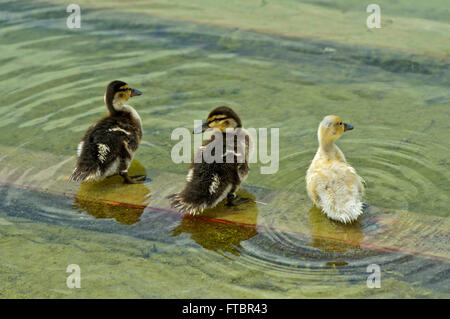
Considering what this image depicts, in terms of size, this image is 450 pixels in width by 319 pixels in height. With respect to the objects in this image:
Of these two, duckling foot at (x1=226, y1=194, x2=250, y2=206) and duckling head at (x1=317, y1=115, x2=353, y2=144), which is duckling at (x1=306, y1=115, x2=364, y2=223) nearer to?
duckling head at (x1=317, y1=115, x2=353, y2=144)

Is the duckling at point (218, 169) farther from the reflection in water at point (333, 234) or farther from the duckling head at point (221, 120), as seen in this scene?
the reflection in water at point (333, 234)

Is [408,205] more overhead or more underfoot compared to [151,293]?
more overhead

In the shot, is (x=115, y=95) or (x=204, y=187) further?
(x=115, y=95)

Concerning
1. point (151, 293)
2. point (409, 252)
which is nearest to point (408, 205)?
point (409, 252)

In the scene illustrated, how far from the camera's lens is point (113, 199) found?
4.78m

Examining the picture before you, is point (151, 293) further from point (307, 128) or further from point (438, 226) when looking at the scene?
point (307, 128)

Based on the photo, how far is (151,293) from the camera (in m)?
3.83

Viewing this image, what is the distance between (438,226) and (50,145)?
3.05 metres

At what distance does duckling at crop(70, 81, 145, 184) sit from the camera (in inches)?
188

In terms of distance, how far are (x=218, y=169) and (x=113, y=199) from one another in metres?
0.80
